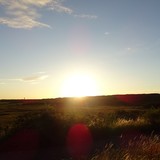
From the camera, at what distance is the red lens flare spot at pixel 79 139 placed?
20953mm

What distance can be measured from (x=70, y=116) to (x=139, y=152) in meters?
17.3

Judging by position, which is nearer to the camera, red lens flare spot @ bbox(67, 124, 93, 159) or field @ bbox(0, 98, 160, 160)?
field @ bbox(0, 98, 160, 160)

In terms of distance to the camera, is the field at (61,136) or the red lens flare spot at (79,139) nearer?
the field at (61,136)

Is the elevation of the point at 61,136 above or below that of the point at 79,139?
above

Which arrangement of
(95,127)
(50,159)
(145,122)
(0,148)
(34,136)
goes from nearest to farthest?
1. (50,159)
2. (0,148)
3. (34,136)
4. (95,127)
5. (145,122)

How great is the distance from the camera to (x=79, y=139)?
24.4 metres

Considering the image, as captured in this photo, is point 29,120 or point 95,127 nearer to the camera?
point 29,120

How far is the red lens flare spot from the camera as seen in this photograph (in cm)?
2095

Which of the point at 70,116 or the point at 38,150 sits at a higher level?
the point at 70,116

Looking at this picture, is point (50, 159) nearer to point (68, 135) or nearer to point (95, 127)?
point (68, 135)

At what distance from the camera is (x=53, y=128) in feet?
80.5

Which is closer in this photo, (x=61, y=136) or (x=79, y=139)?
(x=61, y=136)

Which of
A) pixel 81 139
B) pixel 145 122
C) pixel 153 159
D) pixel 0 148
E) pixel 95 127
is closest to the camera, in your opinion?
pixel 153 159

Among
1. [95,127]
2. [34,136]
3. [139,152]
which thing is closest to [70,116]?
[95,127]
